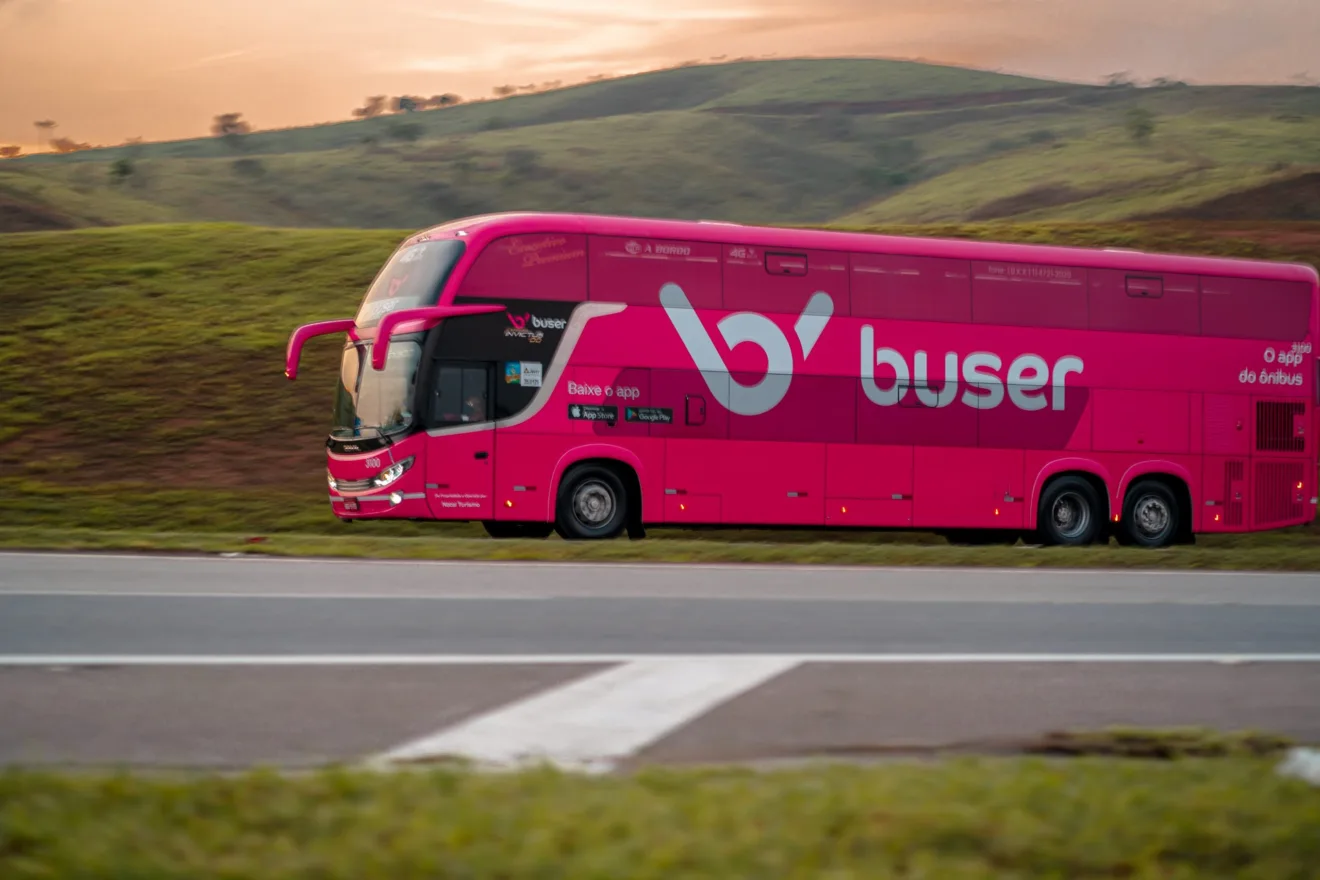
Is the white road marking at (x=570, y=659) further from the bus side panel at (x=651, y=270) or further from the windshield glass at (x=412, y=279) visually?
the bus side panel at (x=651, y=270)

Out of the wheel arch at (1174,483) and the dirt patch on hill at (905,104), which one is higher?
the dirt patch on hill at (905,104)

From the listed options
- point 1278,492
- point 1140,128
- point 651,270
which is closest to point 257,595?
point 651,270

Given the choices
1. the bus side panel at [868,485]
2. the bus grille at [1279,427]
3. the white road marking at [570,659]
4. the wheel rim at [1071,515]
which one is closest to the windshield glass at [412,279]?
the bus side panel at [868,485]

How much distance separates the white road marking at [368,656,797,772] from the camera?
6.51 m

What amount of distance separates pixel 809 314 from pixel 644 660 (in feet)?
41.4

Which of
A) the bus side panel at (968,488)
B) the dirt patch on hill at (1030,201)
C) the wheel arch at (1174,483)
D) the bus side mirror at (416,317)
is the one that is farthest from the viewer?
the dirt patch on hill at (1030,201)

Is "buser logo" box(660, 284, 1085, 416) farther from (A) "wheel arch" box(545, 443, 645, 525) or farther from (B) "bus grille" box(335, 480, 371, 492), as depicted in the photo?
(B) "bus grille" box(335, 480, 371, 492)

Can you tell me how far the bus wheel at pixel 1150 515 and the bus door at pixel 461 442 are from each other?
9164 mm

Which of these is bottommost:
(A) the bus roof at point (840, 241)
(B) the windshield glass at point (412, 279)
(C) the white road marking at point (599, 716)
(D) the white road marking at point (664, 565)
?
(D) the white road marking at point (664, 565)

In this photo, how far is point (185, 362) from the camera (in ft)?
102

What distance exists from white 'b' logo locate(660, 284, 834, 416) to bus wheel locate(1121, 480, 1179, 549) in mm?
5357

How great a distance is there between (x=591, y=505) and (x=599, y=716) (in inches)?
510

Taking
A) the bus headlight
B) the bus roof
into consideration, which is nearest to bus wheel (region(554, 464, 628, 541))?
the bus headlight

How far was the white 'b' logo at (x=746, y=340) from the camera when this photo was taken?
20.6 metres
